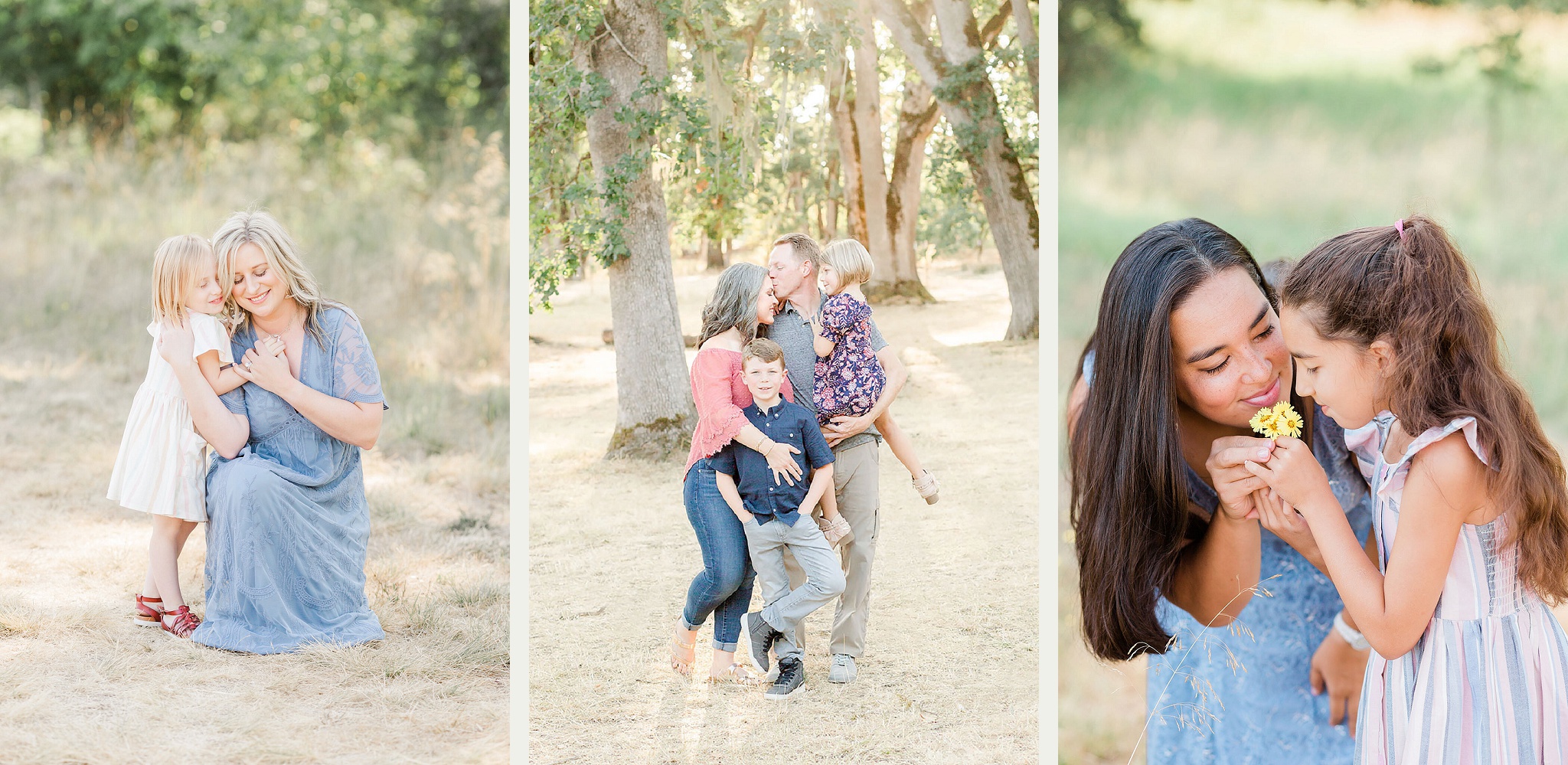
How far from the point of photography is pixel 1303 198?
140 inches

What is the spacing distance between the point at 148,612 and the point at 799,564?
2065 millimetres

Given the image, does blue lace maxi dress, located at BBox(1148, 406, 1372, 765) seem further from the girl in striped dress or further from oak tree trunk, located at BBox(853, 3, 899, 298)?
oak tree trunk, located at BBox(853, 3, 899, 298)

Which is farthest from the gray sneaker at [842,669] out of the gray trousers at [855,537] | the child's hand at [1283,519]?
the child's hand at [1283,519]

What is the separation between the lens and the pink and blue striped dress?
2.01 m

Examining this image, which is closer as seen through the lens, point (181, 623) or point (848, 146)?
point (181, 623)

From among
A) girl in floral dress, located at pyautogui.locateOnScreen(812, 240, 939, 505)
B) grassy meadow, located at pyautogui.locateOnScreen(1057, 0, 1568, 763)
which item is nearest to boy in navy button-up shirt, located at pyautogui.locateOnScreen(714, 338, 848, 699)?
girl in floral dress, located at pyautogui.locateOnScreen(812, 240, 939, 505)

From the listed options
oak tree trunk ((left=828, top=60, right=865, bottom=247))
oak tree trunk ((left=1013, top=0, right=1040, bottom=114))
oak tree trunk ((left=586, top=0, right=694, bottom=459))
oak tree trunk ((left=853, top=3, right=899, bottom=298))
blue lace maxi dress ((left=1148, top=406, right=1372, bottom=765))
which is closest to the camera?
blue lace maxi dress ((left=1148, top=406, right=1372, bottom=765))

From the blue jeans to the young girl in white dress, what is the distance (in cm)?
134

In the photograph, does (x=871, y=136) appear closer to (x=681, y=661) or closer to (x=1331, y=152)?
(x=1331, y=152)

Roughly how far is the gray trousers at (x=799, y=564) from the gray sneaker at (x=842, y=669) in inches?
10.4

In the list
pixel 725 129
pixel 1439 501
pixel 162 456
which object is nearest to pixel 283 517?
pixel 162 456

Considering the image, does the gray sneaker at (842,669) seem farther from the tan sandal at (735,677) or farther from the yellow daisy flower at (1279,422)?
the yellow daisy flower at (1279,422)

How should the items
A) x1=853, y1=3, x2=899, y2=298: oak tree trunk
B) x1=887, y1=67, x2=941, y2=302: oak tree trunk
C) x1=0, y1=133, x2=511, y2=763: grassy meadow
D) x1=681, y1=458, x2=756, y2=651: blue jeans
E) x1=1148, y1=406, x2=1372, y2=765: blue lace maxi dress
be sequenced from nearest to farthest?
x1=1148, y1=406, x2=1372, y2=765: blue lace maxi dress
x1=0, y1=133, x2=511, y2=763: grassy meadow
x1=681, y1=458, x2=756, y2=651: blue jeans
x1=853, y1=3, x2=899, y2=298: oak tree trunk
x1=887, y1=67, x2=941, y2=302: oak tree trunk

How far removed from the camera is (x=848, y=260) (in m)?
3.15
